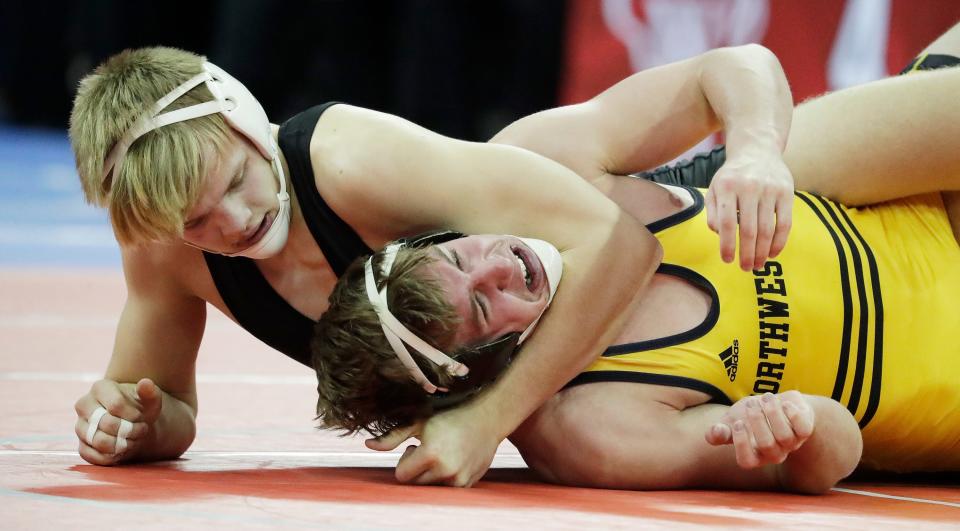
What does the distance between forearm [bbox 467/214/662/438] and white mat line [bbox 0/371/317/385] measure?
1765mm

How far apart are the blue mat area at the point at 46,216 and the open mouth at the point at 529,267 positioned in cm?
430

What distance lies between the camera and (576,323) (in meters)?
2.84

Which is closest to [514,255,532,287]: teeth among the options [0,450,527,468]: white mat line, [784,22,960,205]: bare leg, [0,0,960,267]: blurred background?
[0,450,527,468]: white mat line

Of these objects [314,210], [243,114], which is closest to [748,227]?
[314,210]

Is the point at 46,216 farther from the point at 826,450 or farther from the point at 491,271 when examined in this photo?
the point at 826,450

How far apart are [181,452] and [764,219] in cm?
135

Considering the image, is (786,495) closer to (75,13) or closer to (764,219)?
(764,219)

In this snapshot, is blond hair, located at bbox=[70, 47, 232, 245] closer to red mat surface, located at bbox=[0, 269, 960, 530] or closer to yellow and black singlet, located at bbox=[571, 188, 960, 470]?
red mat surface, located at bbox=[0, 269, 960, 530]

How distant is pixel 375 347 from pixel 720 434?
0.66 meters

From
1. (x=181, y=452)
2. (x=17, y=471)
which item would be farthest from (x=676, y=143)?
(x=17, y=471)

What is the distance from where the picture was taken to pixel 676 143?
316cm

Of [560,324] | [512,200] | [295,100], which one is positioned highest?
[512,200]

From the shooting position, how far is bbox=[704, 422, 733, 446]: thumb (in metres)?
2.57

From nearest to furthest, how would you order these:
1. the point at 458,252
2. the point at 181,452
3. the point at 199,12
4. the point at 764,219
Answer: the point at 764,219 → the point at 458,252 → the point at 181,452 → the point at 199,12
